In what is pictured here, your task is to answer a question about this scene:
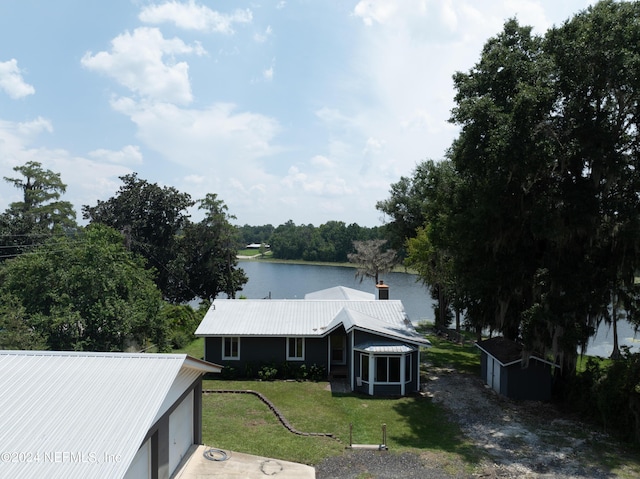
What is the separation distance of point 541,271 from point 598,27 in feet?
30.3

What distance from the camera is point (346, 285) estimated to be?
222ft

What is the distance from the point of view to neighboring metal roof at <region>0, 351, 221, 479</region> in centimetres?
655

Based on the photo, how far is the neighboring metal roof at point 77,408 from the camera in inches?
258

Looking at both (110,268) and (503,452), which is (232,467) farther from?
(110,268)

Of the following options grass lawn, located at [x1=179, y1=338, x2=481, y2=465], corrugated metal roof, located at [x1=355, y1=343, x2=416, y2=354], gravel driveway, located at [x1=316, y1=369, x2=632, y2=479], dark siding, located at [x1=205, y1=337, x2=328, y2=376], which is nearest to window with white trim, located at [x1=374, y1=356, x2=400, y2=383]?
corrugated metal roof, located at [x1=355, y1=343, x2=416, y2=354]

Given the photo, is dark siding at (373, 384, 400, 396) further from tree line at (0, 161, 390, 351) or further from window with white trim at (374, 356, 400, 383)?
tree line at (0, 161, 390, 351)

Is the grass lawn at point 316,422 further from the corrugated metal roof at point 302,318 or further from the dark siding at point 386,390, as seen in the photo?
the corrugated metal roof at point 302,318

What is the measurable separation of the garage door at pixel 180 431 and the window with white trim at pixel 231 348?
10911 millimetres

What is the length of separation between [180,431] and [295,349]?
11980 mm

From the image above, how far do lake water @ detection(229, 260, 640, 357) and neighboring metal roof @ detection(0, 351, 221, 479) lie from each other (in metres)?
27.9

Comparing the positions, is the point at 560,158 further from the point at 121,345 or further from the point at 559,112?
the point at 121,345

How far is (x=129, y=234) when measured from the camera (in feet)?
136

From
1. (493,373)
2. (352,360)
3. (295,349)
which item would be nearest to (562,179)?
(493,373)

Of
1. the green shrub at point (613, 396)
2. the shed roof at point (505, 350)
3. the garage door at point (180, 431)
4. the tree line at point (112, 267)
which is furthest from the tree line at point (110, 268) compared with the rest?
the green shrub at point (613, 396)
